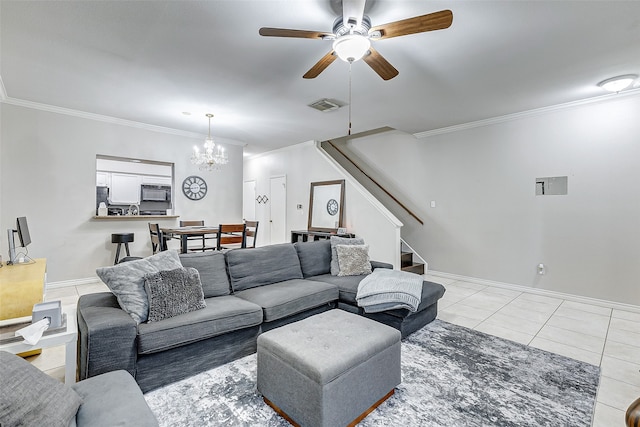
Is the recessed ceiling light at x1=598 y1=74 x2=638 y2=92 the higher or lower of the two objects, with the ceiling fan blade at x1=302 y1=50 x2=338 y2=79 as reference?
higher

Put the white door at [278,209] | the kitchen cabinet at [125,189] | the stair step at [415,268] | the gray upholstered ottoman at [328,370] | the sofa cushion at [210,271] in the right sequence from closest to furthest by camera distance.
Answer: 1. the gray upholstered ottoman at [328,370]
2. the sofa cushion at [210,271]
3. the stair step at [415,268]
4. the kitchen cabinet at [125,189]
5. the white door at [278,209]

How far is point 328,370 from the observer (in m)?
1.53

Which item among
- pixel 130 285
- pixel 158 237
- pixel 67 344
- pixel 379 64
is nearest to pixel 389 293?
pixel 379 64

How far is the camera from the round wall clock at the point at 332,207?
6.24m

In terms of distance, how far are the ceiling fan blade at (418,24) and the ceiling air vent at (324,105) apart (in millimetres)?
2057

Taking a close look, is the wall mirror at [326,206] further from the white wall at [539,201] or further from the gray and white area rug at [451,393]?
the gray and white area rug at [451,393]

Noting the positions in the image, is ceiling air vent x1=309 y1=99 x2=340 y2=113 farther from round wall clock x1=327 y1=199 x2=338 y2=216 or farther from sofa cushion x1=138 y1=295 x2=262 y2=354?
sofa cushion x1=138 y1=295 x2=262 y2=354

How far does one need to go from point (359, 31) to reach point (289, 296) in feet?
7.09

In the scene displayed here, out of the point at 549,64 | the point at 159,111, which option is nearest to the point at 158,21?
the point at 159,111

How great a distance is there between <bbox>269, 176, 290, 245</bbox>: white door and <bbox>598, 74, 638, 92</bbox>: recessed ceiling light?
19.0ft

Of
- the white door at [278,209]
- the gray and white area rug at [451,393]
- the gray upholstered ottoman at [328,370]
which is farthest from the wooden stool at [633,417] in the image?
the white door at [278,209]

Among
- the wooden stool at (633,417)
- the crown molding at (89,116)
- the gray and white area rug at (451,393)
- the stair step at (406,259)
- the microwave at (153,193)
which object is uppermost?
the crown molding at (89,116)

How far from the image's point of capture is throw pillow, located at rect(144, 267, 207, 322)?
2.10m

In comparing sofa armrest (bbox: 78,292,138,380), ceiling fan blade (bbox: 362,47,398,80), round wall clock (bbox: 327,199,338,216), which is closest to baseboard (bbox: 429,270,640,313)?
round wall clock (bbox: 327,199,338,216)
